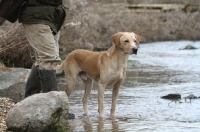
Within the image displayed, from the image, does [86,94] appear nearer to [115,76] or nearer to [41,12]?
[115,76]

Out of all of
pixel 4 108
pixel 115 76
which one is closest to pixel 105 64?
pixel 115 76

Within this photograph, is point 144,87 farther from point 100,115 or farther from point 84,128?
point 84,128

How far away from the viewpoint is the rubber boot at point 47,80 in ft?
22.3

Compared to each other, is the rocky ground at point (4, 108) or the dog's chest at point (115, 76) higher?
the dog's chest at point (115, 76)

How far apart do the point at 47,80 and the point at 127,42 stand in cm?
151

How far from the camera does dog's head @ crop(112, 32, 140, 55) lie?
7582 mm

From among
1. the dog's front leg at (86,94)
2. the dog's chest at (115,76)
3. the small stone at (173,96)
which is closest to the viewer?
the dog's chest at (115,76)

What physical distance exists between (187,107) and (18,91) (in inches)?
111

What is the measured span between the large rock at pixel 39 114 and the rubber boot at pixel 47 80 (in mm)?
669

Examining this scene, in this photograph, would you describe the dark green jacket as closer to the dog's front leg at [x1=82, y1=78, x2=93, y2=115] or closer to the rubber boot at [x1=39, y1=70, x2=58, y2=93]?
the rubber boot at [x1=39, y1=70, x2=58, y2=93]

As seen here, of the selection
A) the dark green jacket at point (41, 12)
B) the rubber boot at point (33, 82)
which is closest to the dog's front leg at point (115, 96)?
the rubber boot at point (33, 82)

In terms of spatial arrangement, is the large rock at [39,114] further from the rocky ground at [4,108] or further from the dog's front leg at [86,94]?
the dog's front leg at [86,94]

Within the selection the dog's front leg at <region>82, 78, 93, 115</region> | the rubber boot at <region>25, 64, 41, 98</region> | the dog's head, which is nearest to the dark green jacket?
the rubber boot at <region>25, 64, 41, 98</region>

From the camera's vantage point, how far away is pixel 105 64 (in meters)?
7.89
